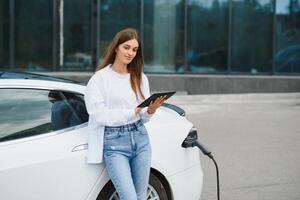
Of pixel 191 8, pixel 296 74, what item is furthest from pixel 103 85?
pixel 296 74

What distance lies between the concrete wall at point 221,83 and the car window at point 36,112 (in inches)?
463

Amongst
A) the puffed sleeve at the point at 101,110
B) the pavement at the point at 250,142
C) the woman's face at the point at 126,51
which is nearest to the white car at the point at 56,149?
the puffed sleeve at the point at 101,110

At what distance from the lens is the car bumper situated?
454 cm

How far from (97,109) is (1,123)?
2.57 ft

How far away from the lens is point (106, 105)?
387 centimetres

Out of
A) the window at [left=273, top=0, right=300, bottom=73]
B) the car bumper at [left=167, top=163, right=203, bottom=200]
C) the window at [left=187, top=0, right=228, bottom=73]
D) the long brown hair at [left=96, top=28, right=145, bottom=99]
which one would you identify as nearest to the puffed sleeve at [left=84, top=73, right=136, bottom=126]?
the long brown hair at [left=96, top=28, right=145, bottom=99]

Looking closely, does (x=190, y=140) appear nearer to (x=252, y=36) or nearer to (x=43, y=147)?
(x=43, y=147)

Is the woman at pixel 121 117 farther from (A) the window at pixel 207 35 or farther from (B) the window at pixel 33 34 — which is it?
(A) the window at pixel 207 35

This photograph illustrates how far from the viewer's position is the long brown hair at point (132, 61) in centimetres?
394

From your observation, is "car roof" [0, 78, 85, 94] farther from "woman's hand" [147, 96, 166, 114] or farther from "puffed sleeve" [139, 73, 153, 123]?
"woman's hand" [147, 96, 166, 114]

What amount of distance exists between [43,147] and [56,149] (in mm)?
95

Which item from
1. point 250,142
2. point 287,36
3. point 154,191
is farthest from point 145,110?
point 287,36

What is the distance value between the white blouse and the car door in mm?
198

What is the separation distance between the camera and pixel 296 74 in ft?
61.3
